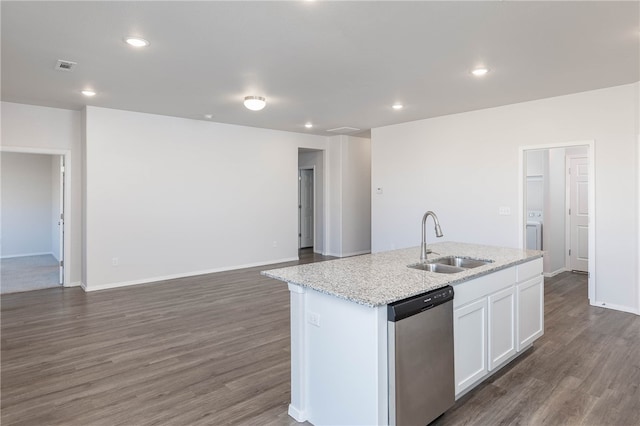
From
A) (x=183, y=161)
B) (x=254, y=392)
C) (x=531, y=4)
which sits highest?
(x=531, y=4)

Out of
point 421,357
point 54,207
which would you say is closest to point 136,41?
point 421,357

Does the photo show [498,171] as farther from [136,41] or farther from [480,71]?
[136,41]

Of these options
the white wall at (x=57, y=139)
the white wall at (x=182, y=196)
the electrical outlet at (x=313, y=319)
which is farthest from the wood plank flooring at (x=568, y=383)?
the white wall at (x=57, y=139)

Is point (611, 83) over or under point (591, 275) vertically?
over

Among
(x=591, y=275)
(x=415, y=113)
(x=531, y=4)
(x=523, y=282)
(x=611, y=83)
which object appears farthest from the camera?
(x=415, y=113)

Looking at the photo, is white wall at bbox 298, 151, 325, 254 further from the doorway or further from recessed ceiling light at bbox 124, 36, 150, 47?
recessed ceiling light at bbox 124, 36, 150, 47

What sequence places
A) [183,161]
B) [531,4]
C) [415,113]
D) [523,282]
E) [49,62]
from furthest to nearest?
[183,161] < [415,113] < [49,62] < [523,282] < [531,4]

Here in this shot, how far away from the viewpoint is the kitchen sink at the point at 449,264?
2932 mm

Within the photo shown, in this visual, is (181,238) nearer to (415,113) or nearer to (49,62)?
(49,62)

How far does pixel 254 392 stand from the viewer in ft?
8.77

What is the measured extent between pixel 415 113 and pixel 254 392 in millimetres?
4701

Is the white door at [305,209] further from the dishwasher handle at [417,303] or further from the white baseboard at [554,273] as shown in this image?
the dishwasher handle at [417,303]

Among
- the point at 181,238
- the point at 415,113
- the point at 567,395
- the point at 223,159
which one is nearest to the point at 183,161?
the point at 223,159

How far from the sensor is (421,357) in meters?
2.05
